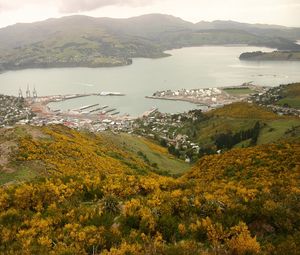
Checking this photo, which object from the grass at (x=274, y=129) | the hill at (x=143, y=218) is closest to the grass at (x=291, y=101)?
the grass at (x=274, y=129)

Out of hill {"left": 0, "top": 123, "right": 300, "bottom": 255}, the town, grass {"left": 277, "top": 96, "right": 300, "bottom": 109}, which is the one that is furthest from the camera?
the town

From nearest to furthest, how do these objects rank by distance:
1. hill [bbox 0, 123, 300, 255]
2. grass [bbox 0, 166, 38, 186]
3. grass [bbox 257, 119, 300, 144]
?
hill [bbox 0, 123, 300, 255] < grass [bbox 0, 166, 38, 186] < grass [bbox 257, 119, 300, 144]

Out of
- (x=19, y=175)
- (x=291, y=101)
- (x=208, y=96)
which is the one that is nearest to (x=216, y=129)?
(x=291, y=101)

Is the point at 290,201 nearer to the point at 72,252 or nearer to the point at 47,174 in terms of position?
the point at 72,252

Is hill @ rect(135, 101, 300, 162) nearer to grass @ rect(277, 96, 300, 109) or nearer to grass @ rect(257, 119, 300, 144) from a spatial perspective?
grass @ rect(257, 119, 300, 144)

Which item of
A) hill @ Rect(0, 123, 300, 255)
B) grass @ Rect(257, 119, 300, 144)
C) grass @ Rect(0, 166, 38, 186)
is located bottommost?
grass @ Rect(257, 119, 300, 144)

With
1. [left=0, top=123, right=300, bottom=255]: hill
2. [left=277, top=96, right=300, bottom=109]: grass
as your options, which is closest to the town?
[left=277, top=96, right=300, bottom=109]: grass

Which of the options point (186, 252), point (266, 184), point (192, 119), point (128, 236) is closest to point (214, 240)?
point (186, 252)

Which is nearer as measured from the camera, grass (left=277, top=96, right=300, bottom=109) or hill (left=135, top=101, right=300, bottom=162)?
hill (left=135, top=101, right=300, bottom=162)

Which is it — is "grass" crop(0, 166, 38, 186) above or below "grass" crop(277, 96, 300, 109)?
above

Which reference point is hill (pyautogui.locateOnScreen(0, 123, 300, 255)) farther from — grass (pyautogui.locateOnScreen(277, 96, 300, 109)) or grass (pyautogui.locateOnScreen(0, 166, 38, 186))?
grass (pyautogui.locateOnScreen(277, 96, 300, 109))

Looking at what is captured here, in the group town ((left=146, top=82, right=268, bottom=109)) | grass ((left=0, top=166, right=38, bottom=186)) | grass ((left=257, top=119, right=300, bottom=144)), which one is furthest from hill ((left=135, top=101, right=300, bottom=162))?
grass ((left=0, top=166, right=38, bottom=186))
